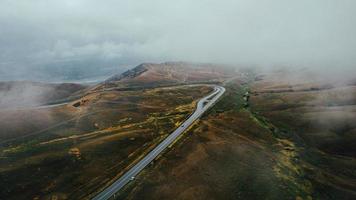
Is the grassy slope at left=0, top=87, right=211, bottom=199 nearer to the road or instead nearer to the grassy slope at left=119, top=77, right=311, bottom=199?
the road

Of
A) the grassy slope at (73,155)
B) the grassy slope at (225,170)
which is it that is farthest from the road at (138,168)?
the grassy slope at (73,155)

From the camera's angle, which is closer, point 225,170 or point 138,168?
point 138,168

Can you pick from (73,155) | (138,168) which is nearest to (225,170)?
(138,168)

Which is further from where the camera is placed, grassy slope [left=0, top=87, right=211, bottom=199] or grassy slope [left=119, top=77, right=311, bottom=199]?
grassy slope [left=0, top=87, right=211, bottom=199]

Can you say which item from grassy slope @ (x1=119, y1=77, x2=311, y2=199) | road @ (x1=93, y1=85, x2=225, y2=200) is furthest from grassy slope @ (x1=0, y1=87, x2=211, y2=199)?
grassy slope @ (x1=119, y1=77, x2=311, y2=199)

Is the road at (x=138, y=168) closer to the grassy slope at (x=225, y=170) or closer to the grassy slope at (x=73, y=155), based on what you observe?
the grassy slope at (x=225, y=170)

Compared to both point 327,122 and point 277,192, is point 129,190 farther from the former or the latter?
point 327,122

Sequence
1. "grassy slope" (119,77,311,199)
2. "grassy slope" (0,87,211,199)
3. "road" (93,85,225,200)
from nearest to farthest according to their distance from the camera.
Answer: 1. "road" (93,85,225,200)
2. "grassy slope" (119,77,311,199)
3. "grassy slope" (0,87,211,199)

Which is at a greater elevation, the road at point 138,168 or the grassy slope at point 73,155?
the road at point 138,168

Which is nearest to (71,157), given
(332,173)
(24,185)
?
(24,185)

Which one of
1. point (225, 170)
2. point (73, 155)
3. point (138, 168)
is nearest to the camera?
point (138, 168)

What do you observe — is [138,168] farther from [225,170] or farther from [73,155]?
[73,155]
